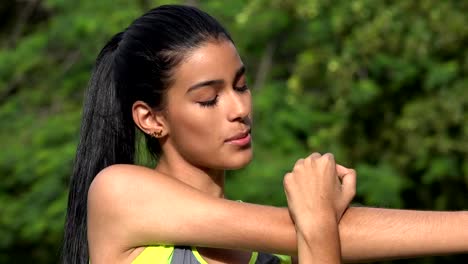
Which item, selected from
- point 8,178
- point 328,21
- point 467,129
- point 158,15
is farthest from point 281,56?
point 158,15

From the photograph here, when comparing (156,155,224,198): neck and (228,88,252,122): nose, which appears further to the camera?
(156,155,224,198): neck

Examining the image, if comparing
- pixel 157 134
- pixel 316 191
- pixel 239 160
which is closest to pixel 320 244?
pixel 316 191

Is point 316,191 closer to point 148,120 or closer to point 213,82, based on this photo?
point 213,82

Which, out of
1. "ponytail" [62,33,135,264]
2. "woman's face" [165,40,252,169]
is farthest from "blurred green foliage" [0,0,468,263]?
"woman's face" [165,40,252,169]

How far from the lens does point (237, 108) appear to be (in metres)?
2.48

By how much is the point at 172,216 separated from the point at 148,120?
0.97 ft

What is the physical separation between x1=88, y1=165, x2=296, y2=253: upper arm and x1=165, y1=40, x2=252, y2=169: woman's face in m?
0.11

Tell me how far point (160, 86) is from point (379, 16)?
741 cm

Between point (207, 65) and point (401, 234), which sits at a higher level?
point (207, 65)

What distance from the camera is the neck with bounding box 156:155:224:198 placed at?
2.64 metres

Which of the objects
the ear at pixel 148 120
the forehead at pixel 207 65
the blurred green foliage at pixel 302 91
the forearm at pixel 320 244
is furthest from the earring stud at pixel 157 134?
the blurred green foliage at pixel 302 91

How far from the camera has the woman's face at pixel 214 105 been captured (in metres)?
2.49

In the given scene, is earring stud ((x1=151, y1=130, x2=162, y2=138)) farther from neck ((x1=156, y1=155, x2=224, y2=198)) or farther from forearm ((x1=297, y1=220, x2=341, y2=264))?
forearm ((x1=297, y1=220, x2=341, y2=264))

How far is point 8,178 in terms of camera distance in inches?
379
